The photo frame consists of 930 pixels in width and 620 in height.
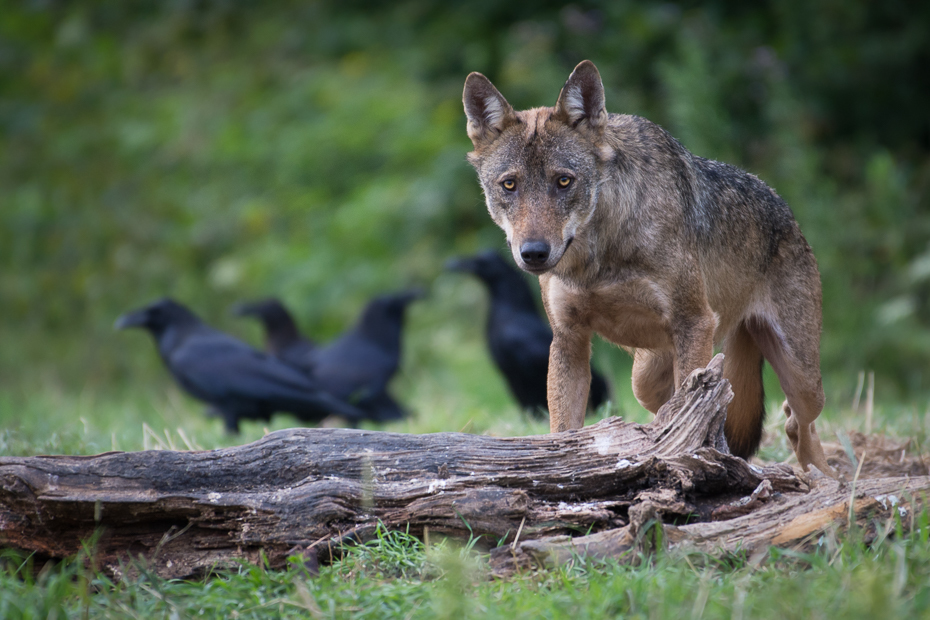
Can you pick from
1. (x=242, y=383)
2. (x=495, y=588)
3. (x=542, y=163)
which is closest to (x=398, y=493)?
(x=495, y=588)

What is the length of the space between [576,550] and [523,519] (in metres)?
0.24

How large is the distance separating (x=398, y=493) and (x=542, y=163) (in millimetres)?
1529

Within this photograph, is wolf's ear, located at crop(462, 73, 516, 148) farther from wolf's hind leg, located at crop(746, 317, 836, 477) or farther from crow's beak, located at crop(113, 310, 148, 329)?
crow's beak, located at crop(113, 310, 148, 329)

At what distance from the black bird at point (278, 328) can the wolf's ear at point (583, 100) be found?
6.68 m

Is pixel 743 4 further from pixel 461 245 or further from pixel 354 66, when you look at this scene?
pixel 354 66

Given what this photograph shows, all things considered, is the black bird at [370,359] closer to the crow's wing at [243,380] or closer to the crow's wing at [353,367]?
the crow's wing at [353,367]

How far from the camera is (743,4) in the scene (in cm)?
1075

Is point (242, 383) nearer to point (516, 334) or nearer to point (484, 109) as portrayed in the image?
point (516, 334)

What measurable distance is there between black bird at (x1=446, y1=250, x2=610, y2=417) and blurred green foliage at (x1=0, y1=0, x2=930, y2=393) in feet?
6.42

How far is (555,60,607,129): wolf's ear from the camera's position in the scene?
3.65m

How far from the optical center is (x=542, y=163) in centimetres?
355

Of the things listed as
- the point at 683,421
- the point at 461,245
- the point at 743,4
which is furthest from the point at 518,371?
the point at 743,4

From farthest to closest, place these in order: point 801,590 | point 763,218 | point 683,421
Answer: point 763,218, point 683,421, point 801,590

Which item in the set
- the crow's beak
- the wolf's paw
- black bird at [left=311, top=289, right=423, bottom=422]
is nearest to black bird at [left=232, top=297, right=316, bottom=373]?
black bird at [left=311, top=289, right=423, bottom=422]
